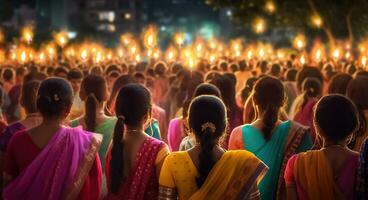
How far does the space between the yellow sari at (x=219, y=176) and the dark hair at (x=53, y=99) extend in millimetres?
1007

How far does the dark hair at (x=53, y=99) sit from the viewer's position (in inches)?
215

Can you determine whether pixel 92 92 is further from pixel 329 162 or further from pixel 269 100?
pixel 329 162

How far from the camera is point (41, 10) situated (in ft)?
311

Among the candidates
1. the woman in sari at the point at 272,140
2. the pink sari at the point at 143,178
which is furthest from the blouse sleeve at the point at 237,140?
the pink sari at the point at 143,178

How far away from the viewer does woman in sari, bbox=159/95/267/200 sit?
4.87 m

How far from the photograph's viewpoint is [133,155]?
534 cm

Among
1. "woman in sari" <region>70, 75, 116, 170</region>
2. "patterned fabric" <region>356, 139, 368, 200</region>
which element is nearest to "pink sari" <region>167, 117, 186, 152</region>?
"woman in sari" <region>70, 75, 116, 170</region>

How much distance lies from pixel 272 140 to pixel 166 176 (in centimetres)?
145

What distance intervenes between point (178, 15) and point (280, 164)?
496ft

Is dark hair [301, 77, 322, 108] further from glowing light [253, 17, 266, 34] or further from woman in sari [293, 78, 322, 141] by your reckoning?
glowing light [253, 17, 266, 34]

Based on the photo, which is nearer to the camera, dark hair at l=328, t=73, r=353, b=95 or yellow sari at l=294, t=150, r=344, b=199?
yellow sari at l=294, t=150, r=344, b=199

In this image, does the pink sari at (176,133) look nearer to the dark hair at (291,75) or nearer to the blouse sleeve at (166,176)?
the blouse sleeve at (166,176)

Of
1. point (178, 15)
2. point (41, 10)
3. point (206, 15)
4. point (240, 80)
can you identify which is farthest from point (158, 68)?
point (178, 15)

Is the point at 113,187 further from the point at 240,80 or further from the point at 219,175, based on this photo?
the point at 240,80
